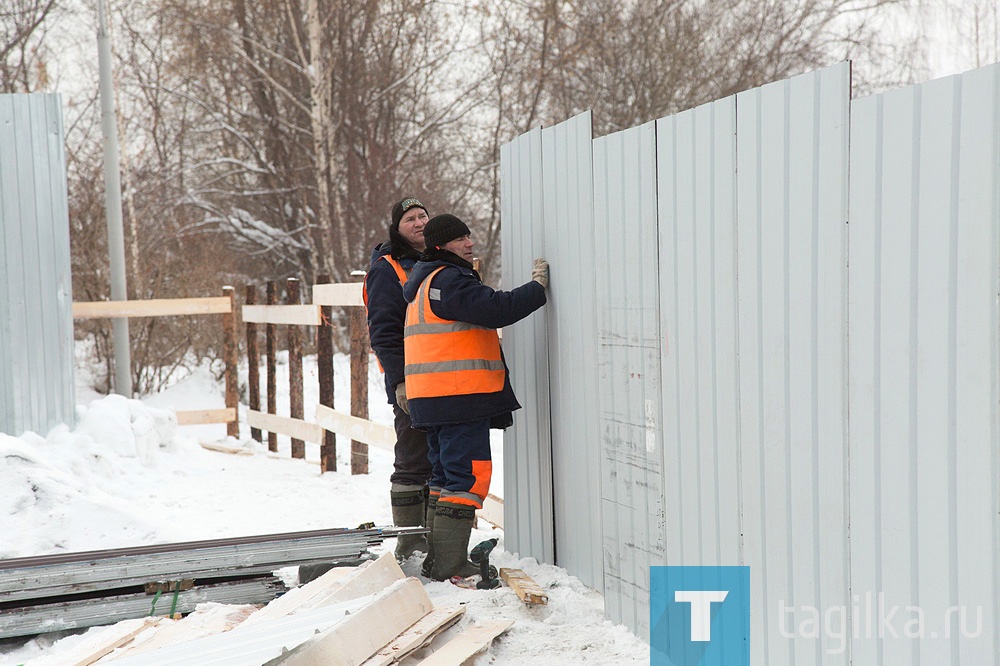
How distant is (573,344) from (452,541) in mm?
1177

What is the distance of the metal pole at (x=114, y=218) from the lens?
400 inches

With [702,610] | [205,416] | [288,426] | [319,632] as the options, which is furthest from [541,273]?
[205,416]

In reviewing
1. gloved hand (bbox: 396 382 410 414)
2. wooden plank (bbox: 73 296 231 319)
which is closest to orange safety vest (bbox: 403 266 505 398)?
gloved hand (bbox: 396 382 410 414)

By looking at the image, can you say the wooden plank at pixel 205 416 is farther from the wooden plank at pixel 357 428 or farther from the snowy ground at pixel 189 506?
the wooden plank at pixel 357 428

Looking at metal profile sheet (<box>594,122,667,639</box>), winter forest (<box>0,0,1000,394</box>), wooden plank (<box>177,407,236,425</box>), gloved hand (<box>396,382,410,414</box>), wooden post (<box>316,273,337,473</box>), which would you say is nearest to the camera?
metal profile sheet (<box>594,122,667,639</box>)

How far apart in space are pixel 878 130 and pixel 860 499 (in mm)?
1040

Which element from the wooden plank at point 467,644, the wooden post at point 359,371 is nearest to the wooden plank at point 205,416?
the wooden post at point 359,371

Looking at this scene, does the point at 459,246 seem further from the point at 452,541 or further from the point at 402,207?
the point at 452,541

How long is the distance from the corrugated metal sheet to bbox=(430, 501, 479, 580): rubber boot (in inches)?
168

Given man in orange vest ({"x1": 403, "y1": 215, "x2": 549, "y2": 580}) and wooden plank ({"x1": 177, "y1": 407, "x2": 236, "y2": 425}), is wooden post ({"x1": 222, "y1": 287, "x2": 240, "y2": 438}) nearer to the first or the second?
wooden plank ({"x1": 177, "y1": 407, "x2": 236, "y2": 425})

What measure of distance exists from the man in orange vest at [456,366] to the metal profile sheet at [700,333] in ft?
3.58

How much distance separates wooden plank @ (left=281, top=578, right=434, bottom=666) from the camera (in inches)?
125

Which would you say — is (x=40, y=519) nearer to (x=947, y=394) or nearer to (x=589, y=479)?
(x=589, y=479)

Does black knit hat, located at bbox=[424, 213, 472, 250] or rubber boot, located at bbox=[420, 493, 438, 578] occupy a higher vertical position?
black knit hat, located at bbox=[424, 213, 472, 250]
